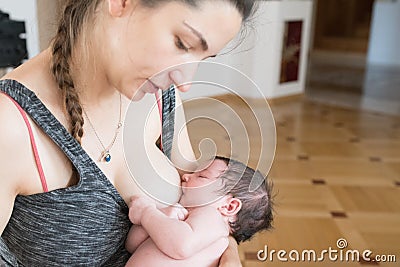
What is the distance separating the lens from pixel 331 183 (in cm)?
299

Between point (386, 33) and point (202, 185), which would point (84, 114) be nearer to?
point (202, 185)

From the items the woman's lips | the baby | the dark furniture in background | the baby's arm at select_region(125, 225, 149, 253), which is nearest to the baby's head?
the baby

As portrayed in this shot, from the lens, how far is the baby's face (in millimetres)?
1021

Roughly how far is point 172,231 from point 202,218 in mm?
83

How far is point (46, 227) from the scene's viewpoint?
0.83 metres

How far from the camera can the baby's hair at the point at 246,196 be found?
3.44ft

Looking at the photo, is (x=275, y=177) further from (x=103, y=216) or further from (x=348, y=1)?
(x=348, y=1)

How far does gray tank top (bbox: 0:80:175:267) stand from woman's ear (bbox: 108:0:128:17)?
0.18 m

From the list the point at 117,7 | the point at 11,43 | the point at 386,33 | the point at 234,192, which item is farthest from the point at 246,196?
the point at 386,33

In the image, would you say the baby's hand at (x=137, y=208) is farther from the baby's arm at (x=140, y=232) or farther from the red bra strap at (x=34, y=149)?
the red bra strap at (x=34, y=149)

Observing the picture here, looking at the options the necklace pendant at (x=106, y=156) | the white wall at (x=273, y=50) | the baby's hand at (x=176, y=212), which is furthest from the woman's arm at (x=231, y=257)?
the white wall at (x=273, y=50)

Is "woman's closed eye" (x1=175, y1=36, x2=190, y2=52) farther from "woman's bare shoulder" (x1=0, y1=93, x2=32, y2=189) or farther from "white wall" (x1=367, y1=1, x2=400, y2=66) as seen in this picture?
"white wall" (x1=367, y1=1, x2=400, y2=66)

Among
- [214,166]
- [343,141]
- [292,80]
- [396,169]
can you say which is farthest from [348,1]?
[214,166]

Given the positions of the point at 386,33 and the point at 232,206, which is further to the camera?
the point at 386,33
